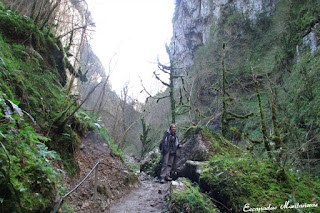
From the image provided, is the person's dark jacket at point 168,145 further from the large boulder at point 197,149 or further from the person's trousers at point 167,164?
the large boulder at point 197,149

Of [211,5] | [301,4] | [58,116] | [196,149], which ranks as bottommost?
[196,149]

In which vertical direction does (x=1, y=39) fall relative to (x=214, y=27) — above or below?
below

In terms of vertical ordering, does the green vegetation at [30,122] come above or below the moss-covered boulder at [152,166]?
above

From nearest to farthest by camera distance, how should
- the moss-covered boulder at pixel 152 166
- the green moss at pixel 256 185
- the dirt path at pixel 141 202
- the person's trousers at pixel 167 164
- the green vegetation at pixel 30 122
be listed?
the green vegetation at pixel 30 122, the green moss at pixel 256 185, the dirt path at pixel 141 202, the person's trousers at pixel 167 164, the moss-covered boulder at pixel 152 166

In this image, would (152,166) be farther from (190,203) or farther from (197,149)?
(190,203)

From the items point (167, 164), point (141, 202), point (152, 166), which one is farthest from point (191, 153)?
point (152, 166)

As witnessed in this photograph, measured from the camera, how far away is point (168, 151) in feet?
22.8

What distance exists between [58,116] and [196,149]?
4.47 metres

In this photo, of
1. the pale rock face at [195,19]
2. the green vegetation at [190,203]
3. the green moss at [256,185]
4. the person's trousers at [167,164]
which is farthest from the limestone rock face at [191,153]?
the pale rock face at [195,19]

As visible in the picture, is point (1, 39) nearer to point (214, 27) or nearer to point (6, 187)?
point (6, 187)

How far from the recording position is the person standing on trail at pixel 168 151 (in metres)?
6.95

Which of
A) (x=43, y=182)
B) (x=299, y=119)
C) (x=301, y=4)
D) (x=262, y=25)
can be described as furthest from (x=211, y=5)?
(x=43, y=182)

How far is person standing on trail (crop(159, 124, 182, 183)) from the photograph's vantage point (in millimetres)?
6945

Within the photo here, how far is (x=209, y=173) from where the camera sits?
4.53m
